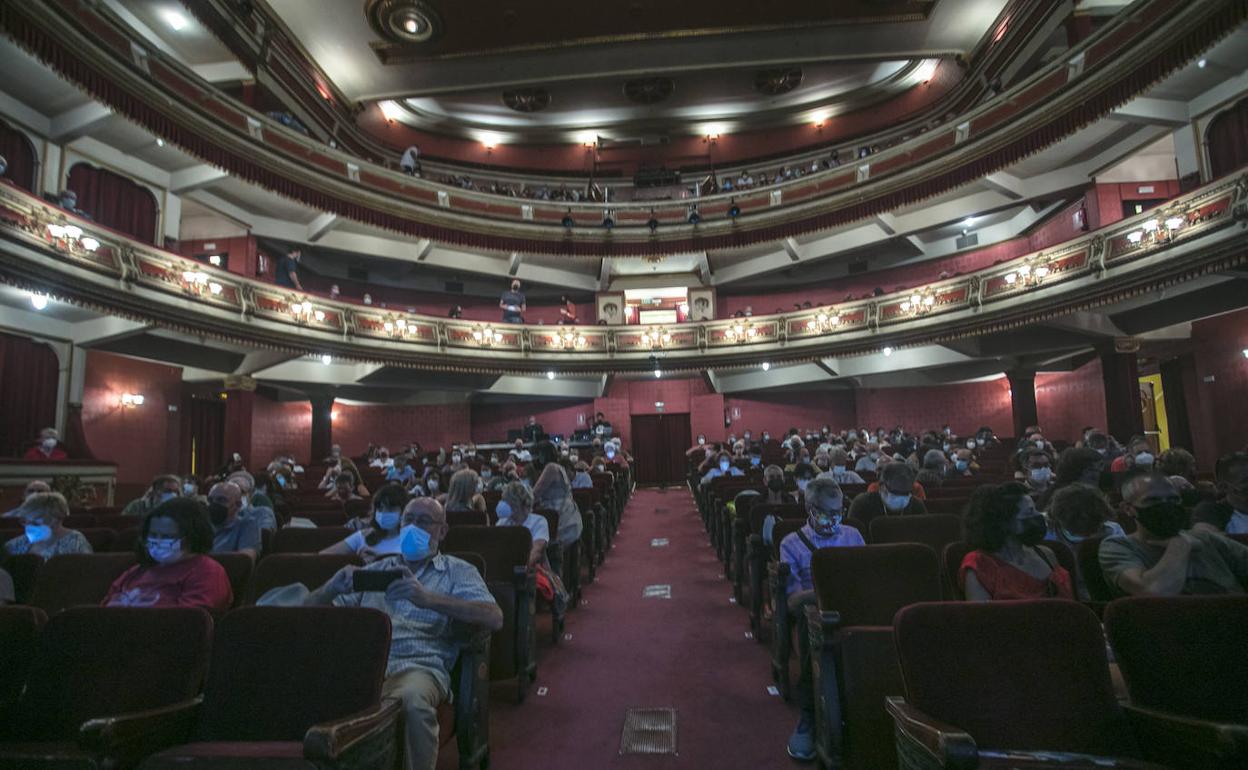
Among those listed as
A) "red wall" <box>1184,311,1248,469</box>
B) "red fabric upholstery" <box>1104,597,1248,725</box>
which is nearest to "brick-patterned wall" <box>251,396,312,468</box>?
"red fabric upholstery" <box>1104,597,1248,725</box>

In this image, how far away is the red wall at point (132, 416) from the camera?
1052 centimetres

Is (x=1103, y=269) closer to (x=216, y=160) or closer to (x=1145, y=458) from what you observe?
(x=1145, y=458)

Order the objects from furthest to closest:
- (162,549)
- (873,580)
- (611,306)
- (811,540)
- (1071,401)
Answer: (611,306) → (1071,401) → (811,540) → (873,580) → (162,549)

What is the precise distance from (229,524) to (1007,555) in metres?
4.21

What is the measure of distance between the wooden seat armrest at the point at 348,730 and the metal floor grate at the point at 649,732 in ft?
4.17

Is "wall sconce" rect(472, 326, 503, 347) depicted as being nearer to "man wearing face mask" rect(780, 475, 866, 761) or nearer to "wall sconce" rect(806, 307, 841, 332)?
"wall sconce" rect(806, 307, 841, 332)

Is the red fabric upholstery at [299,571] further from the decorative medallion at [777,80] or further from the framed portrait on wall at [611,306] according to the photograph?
the decorative medallion at [777,80]

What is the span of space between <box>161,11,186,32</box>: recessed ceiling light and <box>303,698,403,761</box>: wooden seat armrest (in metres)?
13.8

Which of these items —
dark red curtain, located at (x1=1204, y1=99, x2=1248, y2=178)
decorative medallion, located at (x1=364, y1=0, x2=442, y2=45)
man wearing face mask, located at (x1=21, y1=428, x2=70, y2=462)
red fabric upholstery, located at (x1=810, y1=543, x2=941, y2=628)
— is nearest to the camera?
red fabric upholstery, located at (x1=810, y1=543, x2=941, y2=628)

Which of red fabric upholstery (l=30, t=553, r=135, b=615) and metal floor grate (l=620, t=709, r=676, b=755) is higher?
red fabric upholstery (l=30, t=553, r=135, b=615)

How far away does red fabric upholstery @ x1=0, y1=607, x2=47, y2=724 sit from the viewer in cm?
185

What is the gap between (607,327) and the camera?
1620cm

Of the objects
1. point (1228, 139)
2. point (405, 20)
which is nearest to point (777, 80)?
point (405, 20)

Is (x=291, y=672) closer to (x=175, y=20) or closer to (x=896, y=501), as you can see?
A: (x=896, y=501)
